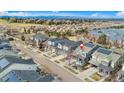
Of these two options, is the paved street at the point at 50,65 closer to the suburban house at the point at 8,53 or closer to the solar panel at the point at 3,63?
the suburban house at the point at 8,53

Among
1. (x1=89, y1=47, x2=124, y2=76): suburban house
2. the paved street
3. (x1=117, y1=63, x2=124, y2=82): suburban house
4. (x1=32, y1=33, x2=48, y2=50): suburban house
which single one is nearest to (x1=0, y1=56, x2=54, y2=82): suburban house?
the paved street

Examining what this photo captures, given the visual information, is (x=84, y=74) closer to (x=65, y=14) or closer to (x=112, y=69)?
(x=112, y=69)

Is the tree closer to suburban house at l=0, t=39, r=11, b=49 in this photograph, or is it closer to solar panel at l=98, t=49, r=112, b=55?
solar panel at l=98, t=49, r=112, b=55

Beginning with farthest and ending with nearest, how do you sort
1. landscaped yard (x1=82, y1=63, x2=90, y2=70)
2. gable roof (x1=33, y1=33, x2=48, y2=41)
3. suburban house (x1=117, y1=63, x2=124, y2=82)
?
gable roof (x1=33, y1=33, x2=48, y2=41) → landscaped yard (x1=82, y1=63, x2=90, y2=70) → suburban house (x1=117, y1=63, x2=124, y2=82)

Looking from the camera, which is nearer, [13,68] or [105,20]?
[13,68]

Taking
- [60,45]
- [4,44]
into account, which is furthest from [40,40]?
[4,44]
